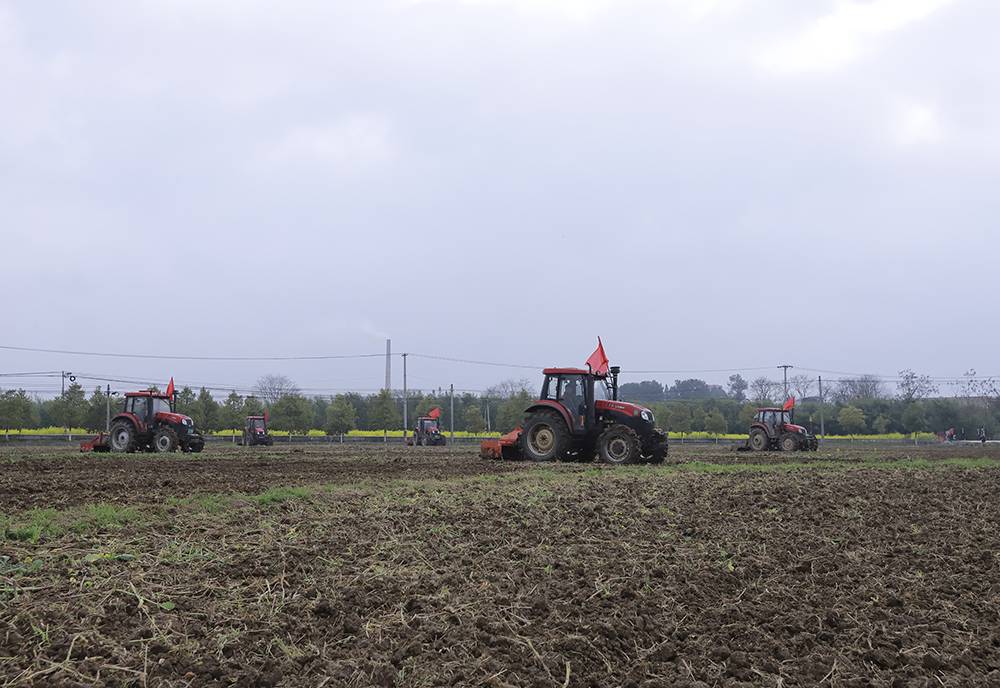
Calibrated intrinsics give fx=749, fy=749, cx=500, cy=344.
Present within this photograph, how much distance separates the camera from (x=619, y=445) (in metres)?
15.7

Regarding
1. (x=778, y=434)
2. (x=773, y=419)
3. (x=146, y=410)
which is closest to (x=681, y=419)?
(x=773, y=419)

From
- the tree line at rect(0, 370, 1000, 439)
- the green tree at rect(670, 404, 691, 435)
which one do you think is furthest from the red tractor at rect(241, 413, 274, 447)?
the green tree at rect(670, 404, 691, 435)

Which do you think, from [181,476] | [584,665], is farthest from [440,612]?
[181,476]

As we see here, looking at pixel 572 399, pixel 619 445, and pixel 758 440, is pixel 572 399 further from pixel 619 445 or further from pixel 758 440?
pixel 758 440

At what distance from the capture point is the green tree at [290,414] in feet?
174

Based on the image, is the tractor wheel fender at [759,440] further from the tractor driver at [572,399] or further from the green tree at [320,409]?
the green tree at [320,409]

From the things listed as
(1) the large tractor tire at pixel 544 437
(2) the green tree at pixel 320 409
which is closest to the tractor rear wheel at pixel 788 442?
(1) the large tractor tire at pixel 544 437

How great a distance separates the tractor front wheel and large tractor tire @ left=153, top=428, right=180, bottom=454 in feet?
69.5

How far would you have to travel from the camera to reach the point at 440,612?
423 cm

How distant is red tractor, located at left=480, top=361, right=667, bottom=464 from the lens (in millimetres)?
15766

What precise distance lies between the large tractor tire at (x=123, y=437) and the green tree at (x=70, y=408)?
27.5m

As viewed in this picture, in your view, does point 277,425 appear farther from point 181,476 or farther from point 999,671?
point 999,671

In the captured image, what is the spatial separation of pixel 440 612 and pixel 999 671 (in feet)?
9.13

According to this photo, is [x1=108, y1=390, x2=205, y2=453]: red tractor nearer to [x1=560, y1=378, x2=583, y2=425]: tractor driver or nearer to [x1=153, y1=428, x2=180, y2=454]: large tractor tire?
[x1=153, y1=428, x2=180, y2=454]: large tractor tire
